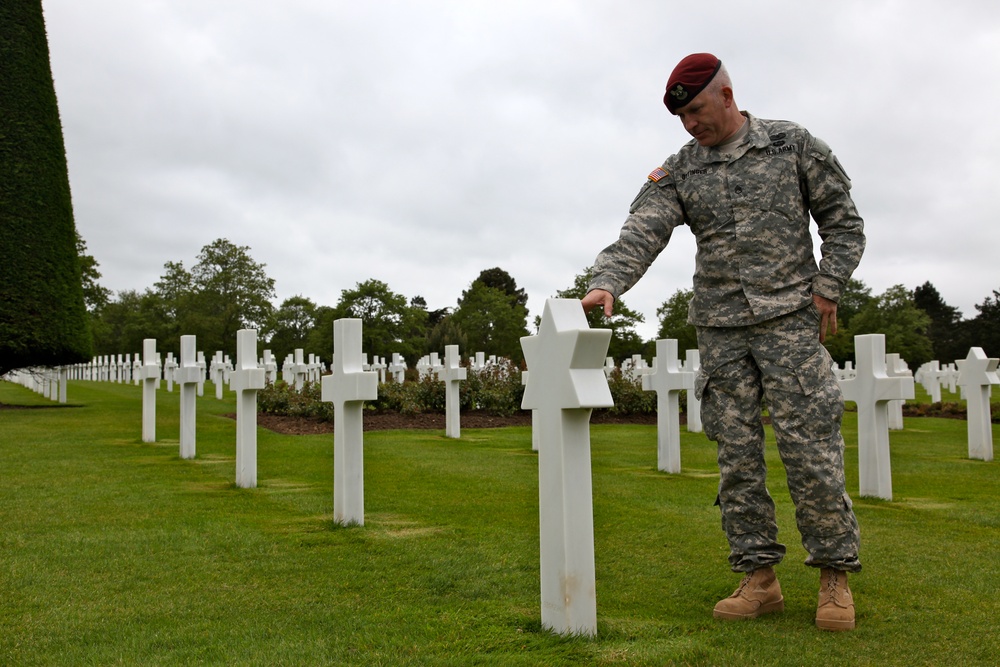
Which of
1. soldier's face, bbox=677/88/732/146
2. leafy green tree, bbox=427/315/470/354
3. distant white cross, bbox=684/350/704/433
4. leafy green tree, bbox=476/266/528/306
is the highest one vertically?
leafy green tree, bbox=476/266/528/306

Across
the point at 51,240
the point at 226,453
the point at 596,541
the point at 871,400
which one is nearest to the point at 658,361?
the point at 871,400

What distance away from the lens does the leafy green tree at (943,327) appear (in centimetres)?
5941

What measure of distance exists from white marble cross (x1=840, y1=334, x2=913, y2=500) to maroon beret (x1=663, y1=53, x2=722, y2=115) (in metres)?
4.33

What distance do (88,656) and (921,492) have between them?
23.2 feet

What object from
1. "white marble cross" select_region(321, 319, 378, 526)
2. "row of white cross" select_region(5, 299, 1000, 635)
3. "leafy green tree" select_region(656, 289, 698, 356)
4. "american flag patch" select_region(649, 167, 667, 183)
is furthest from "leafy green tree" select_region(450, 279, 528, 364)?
"american flag patch" select_region(649, 167, 667, 183)

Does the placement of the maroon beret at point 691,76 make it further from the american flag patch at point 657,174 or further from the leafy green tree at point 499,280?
the leafy green tree at point 499,280

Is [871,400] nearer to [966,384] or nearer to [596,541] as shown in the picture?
[596,541]

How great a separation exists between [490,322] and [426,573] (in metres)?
61.7

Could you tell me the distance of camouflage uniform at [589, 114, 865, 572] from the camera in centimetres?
350

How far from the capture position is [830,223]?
3.66m

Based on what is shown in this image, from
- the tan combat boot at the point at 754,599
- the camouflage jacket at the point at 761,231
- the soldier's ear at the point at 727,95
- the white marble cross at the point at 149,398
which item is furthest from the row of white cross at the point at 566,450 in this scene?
the white marble cross at the point at 149,398

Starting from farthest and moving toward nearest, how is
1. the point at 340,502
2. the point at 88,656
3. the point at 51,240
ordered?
the point at 51,240, the point at 340,502, the point at 88,656

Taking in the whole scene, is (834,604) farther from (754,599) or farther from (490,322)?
(490,322)

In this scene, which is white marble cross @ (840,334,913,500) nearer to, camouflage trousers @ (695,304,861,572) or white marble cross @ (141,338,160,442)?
camouflage trousers @ (695,304,861,572)
